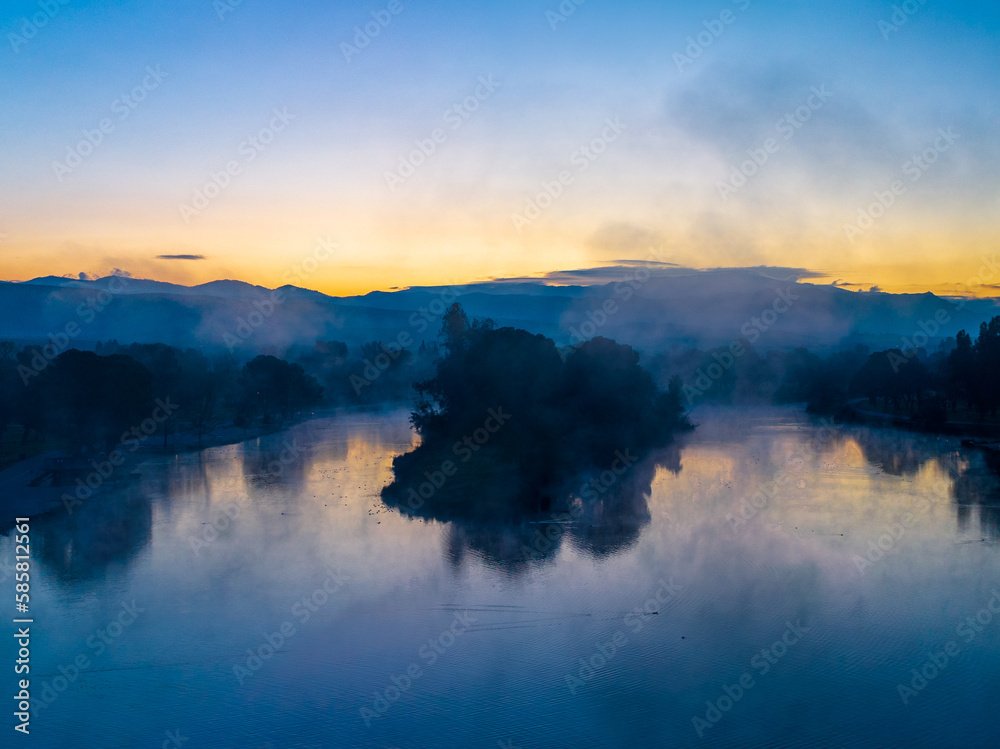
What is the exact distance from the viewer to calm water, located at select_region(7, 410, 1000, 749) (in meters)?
13.5

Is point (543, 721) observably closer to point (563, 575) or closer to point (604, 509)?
point (563, 575)

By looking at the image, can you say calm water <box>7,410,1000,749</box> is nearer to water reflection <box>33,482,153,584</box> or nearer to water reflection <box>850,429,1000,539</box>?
water reflection <box>33,482,153,584</box>

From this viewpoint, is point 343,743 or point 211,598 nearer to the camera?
point 343,743

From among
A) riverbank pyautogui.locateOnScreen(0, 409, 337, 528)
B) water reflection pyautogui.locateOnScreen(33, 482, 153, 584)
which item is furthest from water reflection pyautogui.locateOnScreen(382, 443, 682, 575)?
riverbank pyautogui.locateOnScreen(0, 409, 337, 528)

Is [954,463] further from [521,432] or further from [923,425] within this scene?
[521,432]

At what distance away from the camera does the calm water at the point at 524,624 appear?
13.5 meters

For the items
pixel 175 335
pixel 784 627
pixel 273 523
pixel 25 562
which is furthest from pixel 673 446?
pixel 175 335

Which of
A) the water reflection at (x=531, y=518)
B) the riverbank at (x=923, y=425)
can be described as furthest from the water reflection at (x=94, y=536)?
the riverbank at (x=923, y=425)

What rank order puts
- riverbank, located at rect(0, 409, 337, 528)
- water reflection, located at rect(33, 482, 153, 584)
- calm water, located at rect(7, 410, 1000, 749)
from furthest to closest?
riverbank, located at rect(0, 409, 337, 528) < water reflection, located at rect(33, 482, 153, 584) < calm water, located at rect(7, 410, 1000, 749)

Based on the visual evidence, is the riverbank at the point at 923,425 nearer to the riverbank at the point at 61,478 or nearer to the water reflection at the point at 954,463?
the water reflection at the point at 954,463

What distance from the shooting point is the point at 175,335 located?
194 metres

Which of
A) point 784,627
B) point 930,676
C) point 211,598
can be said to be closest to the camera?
point 930,676

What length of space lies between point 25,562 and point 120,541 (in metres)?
3.07

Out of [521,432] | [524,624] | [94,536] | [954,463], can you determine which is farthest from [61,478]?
[954,463]
